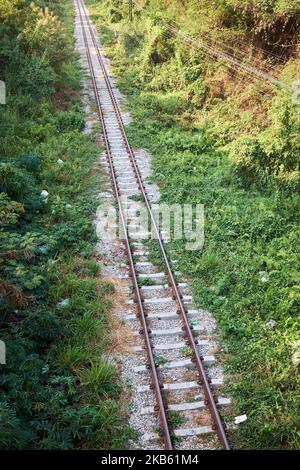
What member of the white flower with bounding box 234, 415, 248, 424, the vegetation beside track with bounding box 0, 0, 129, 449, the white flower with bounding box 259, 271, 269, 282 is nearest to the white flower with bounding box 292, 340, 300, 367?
the white flower with bounding box 234, 415, 248, 424

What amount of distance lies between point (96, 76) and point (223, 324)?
2009cm

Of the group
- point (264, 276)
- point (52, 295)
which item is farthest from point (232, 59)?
point (52, 295)

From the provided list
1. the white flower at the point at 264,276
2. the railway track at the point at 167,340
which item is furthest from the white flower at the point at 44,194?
the white flower at the point at 264,276

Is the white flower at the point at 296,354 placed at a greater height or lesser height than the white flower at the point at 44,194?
lesser

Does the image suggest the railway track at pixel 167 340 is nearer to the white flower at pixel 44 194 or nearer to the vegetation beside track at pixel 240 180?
the vegetation beside track at pixel 240 180

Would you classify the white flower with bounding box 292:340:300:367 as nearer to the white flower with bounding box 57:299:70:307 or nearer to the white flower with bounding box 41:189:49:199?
the white flower with bounding box 57:299:70:307

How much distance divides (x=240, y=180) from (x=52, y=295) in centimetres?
723

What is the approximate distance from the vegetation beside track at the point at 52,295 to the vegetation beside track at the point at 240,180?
2.31 metres

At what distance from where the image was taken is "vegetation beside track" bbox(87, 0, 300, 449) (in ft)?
26.4

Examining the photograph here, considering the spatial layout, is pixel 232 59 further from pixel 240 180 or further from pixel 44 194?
pixel 44 194

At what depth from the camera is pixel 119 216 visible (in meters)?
12.6

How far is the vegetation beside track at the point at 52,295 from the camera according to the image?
7.09 meters
